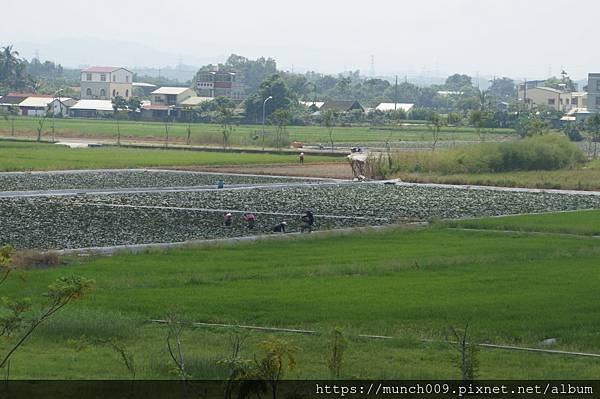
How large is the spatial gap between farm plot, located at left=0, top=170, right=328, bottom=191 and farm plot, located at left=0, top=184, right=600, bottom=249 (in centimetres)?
338

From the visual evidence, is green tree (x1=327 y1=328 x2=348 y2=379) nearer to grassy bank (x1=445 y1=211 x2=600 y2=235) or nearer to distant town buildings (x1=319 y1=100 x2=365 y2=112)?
grassy bank (x1=445 y1=211 x2=600 y2=235)

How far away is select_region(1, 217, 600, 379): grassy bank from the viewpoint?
14180mm

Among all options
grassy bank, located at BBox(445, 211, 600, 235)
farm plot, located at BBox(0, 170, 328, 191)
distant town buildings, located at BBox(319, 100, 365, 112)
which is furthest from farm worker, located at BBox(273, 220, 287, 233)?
distant town buildings, located at BBox(319, 100, 365, 112)

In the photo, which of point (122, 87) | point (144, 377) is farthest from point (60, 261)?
point (122, 87)

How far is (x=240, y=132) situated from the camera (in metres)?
88.2

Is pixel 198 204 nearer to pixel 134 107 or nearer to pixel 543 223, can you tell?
pixel 543 223

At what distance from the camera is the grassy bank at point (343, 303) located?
14180 millimetres

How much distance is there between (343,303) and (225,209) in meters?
17.2

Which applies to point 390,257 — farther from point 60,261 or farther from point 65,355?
point 65,355

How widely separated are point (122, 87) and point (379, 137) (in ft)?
178

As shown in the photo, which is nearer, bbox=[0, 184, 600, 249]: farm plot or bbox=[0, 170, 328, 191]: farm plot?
bbox=[0, 184, 600, 249]: farm plot

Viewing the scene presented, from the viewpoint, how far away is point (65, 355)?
14.5m

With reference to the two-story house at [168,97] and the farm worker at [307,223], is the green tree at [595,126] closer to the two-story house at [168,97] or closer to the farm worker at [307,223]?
the two-story house at [168,97]

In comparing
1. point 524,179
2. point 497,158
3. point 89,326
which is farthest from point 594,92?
point 89,326
